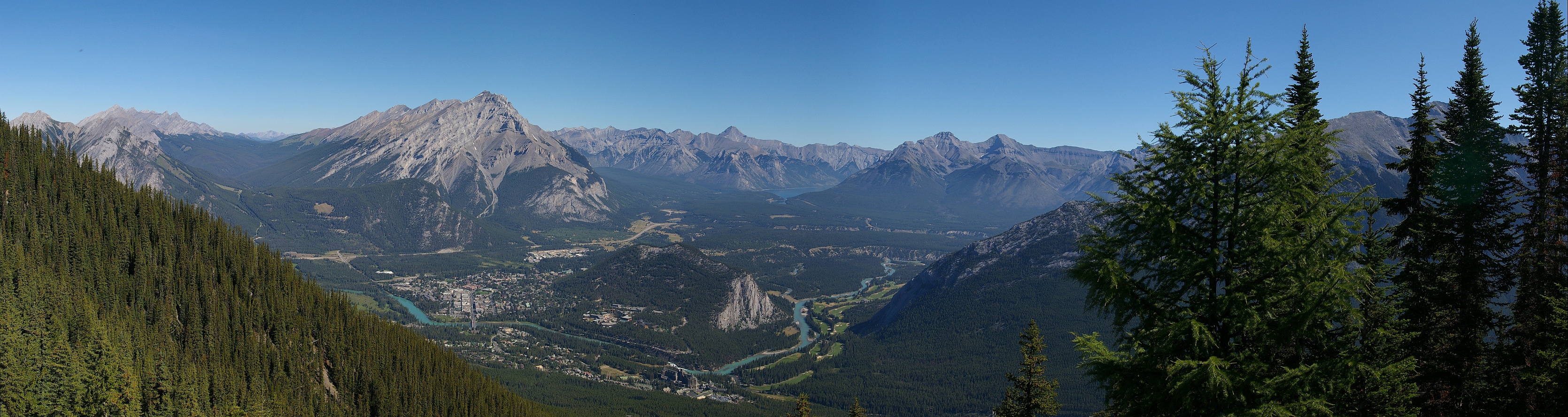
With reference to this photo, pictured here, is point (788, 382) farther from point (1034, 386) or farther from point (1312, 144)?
point (1312, 144)

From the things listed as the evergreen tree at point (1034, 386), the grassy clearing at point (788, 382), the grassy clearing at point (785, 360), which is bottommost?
the grassy clearing at point (788, 382)

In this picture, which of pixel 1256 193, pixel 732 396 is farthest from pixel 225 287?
pixel 1256 193

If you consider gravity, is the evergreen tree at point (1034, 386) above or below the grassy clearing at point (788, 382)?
above

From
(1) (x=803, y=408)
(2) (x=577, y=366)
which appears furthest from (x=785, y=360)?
(1) (x=803, y=408)

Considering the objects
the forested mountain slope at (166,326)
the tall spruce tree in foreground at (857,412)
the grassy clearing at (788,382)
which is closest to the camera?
the tall spruce tree in foreground at (857,412)

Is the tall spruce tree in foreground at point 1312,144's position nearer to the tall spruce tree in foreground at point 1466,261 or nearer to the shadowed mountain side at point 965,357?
the tall spruce tree in foreground at point 1466,261

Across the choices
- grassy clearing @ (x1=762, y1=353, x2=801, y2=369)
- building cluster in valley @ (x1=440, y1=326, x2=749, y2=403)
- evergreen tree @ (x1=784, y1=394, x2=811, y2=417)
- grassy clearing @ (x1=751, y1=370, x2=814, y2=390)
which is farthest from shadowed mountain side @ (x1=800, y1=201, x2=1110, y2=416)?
evergreen tree @ (x1=784, y1=394, x2=811, y2=417)

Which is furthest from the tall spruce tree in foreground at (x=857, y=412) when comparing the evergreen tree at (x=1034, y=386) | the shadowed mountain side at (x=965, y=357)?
the shadowed mountain side at (x=965, y=357)

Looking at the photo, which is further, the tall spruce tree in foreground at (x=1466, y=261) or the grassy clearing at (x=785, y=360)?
the grassy clearing at (x=785, y=360)

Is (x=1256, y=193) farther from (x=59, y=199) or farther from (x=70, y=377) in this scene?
(x=59, y=199)
